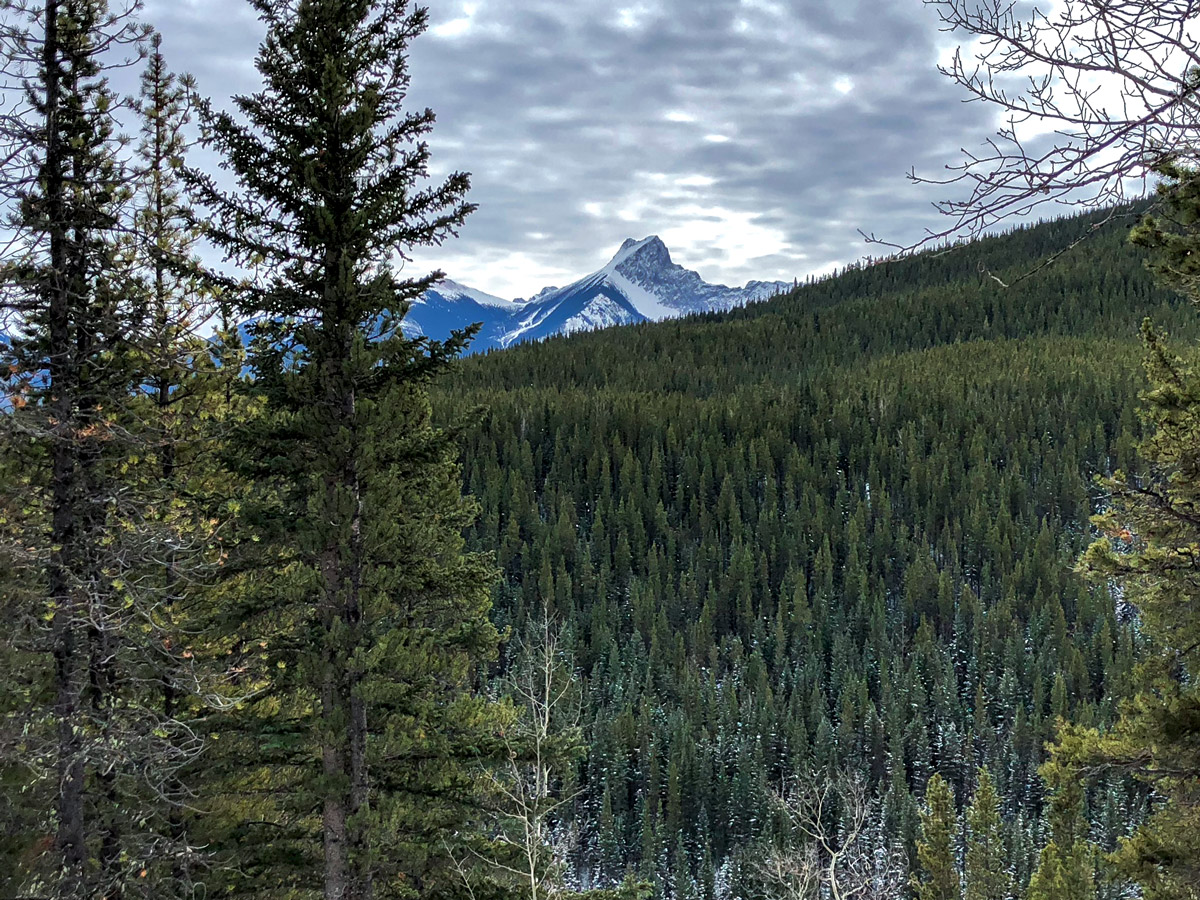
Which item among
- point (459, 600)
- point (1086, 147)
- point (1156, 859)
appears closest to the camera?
point (1086, 147)

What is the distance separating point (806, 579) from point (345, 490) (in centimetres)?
12882

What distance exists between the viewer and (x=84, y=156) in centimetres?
931

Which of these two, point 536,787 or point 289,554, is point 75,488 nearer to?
point 289,554

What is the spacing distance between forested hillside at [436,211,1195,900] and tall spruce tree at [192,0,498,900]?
5596 cm

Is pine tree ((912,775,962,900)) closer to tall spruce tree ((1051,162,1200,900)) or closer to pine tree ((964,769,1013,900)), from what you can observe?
pine tree ((964,769,1013,900))

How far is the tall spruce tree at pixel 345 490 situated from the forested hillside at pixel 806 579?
55960mm

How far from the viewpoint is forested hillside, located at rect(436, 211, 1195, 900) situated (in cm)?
8431

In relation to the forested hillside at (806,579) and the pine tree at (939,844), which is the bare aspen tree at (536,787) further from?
the forested hillside at (806,579)

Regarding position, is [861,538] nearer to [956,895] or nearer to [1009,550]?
[1009,550]

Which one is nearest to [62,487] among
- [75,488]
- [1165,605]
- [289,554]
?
[75,488]

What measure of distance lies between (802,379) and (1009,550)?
79.9 metres

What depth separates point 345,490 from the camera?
377 inches

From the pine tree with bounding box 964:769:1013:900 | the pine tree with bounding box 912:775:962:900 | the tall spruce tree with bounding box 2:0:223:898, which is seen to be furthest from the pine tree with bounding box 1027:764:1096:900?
the tall spruce tree with bounding box 2:0:223:898

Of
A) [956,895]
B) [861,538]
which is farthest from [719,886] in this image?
[861,538]
